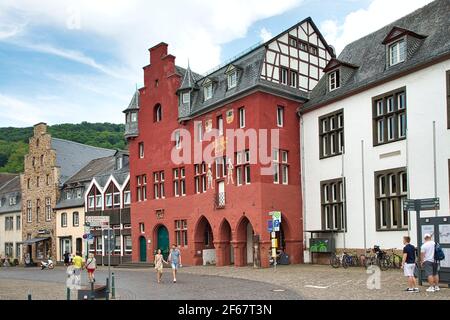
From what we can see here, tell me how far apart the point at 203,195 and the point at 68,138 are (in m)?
51.7

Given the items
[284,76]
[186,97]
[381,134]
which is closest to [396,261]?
[381,134]

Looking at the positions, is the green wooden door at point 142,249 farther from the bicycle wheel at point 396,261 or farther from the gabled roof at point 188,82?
the bicycle wheel at point 396,261

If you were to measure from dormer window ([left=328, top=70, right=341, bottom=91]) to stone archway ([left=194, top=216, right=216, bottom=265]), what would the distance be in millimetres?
12424

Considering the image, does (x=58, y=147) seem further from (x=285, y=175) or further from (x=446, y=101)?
(x=446, y=101)

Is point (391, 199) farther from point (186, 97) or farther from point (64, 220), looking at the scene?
point (64, 220)

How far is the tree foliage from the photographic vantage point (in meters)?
90.1

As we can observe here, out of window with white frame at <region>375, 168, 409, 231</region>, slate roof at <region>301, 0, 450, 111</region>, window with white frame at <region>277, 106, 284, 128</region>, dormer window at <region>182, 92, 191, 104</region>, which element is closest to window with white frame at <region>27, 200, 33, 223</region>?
dormer window at <region>182, 92, 191, 104</region>

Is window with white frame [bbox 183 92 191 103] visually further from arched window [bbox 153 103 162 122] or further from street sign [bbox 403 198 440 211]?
street sign [bbox 403 198 440 211]

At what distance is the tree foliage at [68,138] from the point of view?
90125 millimetres

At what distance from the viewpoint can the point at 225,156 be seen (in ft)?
128

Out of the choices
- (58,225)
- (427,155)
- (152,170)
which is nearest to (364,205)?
(427,155)

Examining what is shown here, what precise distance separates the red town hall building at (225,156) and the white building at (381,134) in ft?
5.10

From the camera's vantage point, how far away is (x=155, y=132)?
47.0 meters

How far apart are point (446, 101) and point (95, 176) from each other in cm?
3714
